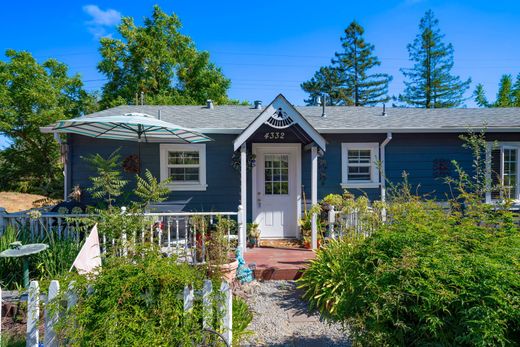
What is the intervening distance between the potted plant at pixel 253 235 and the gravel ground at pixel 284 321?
1.93m

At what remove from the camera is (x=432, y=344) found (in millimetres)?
1763

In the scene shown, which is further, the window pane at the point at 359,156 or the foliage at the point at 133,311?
the window pane at the point at 359,156

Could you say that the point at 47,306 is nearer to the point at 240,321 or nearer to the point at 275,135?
the point at 240,321

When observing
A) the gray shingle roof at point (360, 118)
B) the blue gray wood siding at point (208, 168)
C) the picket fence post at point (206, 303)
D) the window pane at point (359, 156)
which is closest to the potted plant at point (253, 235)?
the blue gray wood siding at point (208, 168)

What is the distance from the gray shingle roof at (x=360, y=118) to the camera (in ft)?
24.2

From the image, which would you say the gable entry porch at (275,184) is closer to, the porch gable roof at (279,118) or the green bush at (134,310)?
the porch gable roof at (279,118)

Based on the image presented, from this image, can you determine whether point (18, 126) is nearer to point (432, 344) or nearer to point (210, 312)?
point (210, 312)

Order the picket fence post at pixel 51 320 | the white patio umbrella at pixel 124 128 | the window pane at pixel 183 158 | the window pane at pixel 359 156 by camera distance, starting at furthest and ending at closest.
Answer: the window pane at pixel 359 156, the window pane at pixel 183 158, the white patio umbrella at pixel 124 128, the picket fence post at pixel 51 320

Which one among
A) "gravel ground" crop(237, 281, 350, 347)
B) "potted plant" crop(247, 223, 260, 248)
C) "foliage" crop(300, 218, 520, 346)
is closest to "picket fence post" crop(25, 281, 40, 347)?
"gravel ground" crop(237, 281, 350, 347)

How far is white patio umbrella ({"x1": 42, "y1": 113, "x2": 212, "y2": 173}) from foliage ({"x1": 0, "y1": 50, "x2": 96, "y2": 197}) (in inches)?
544

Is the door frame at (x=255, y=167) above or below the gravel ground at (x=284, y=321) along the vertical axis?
above

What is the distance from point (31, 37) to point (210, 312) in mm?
22832

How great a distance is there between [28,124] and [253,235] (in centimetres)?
1876

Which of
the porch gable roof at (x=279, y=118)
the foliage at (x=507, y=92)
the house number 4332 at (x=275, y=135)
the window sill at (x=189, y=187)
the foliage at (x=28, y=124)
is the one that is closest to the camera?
the porch gable roof at (x=279, y=118)
